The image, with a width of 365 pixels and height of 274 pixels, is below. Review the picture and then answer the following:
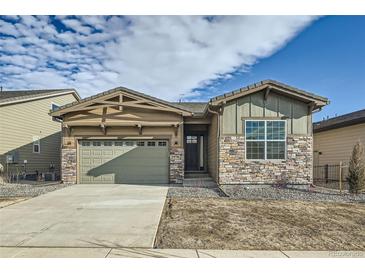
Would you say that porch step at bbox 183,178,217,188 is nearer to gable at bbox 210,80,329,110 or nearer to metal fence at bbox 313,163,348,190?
gable at bbox 210,80,329,110

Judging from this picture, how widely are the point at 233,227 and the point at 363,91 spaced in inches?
579

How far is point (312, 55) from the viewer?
1103cm

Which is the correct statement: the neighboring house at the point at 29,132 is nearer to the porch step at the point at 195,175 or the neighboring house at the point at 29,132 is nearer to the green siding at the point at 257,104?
the porch step at the point at 195,175

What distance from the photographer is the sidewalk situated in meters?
4.00

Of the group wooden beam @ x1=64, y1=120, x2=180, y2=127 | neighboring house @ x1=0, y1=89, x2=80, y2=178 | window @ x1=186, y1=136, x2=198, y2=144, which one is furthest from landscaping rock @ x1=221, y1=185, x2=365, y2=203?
neighboring house @ x1=0, y1=89, x2=80, y2=178

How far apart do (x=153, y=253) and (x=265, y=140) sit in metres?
8.29

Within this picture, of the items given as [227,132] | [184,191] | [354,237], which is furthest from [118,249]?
[227,132]

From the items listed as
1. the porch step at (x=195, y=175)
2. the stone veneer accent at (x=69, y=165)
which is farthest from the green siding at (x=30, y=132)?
the porch step at (x=195, y=175)

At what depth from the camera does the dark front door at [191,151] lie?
16.3 metres

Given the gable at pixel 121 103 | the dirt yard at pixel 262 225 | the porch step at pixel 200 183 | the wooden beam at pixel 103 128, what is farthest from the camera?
the wooden beam at pixel 103 128

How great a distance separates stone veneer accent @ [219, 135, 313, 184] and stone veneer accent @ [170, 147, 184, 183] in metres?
2.11

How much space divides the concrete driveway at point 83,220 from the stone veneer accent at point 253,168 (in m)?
3.28

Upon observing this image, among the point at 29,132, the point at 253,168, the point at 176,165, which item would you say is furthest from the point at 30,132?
the point at 253,168

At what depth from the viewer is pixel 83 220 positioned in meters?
6.02
